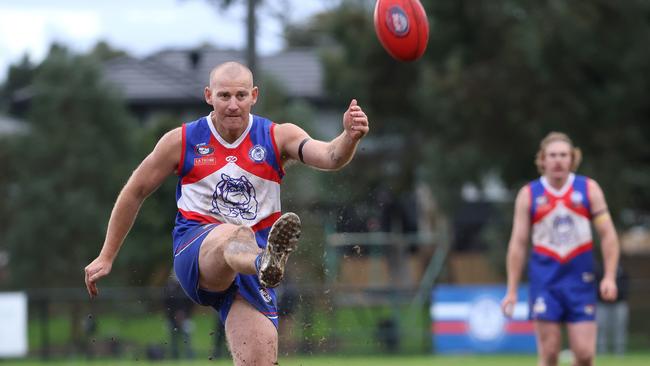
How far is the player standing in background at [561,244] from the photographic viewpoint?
9.78m

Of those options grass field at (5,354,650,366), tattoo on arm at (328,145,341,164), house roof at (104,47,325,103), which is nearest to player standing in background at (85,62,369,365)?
tattoo on arm at (328,145,341,164)

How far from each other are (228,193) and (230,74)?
27.0 inches

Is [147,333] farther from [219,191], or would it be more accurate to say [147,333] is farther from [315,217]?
[219,191]

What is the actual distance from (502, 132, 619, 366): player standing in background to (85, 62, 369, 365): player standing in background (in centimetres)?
314

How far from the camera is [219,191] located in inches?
286

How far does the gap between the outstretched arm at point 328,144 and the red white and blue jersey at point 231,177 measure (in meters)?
0.07

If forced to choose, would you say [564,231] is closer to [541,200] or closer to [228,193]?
[541,200]

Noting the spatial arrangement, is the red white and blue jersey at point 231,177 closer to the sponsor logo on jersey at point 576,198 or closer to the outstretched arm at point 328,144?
the outstretched arm at point 328,144

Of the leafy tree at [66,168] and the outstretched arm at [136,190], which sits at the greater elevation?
the leafy tree at [66,168]

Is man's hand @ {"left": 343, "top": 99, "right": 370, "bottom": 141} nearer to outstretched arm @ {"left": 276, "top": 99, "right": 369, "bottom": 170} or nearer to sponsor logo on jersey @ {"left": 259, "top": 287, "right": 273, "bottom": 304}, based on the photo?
outstretched arm @ {"left": 276, "top": 99, "right": 369, "bottom": 170}

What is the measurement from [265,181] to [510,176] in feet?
63.7

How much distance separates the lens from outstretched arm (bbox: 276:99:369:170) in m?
6.76

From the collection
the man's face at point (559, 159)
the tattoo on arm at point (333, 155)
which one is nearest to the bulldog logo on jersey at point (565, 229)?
the man's face at point (559, 159)

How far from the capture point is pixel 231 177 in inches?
285
